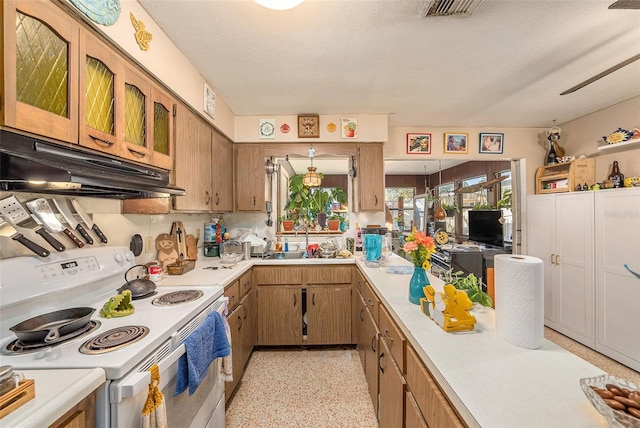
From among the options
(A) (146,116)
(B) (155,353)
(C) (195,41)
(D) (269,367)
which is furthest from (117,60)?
(D) (269,367)

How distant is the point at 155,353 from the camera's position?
37.2 inches

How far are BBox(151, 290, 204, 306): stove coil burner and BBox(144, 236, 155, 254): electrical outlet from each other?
0.62m

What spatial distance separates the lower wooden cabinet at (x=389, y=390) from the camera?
1.13 metres

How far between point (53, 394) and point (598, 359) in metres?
3.92

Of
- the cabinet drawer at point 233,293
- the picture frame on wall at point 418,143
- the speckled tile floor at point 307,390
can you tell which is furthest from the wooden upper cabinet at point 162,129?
the picture frame on wall at point 418,143

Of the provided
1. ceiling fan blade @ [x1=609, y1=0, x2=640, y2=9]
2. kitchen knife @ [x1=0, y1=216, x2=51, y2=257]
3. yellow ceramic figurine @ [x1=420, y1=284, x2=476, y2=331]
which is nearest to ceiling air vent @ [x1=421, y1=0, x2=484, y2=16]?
ceiling fan blade @ [x1=609, y1=0, x2=640, y2=9]

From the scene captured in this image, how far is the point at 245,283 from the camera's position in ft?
7.50

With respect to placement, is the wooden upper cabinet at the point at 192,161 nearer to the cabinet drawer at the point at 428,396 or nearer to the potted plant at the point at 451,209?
the cabinet drawer at the point at 428,396

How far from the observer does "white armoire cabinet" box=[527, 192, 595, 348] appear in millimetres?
2648

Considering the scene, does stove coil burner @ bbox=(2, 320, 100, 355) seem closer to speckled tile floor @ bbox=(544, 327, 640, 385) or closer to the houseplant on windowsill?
the houseplant on windowsill

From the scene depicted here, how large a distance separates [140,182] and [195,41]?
3.66 ft

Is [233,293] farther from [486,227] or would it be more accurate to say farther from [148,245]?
[486,227]

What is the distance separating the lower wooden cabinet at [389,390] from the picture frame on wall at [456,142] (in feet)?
9.23

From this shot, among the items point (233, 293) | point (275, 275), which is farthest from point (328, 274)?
point (233, 293)
